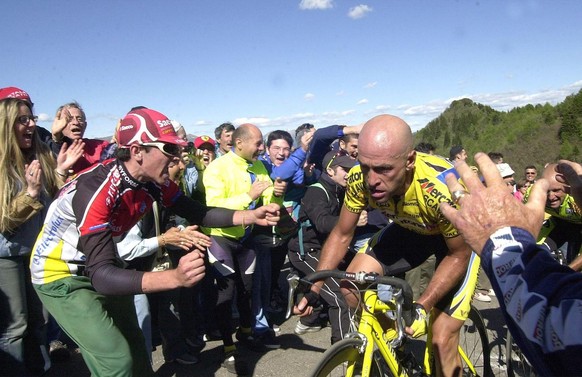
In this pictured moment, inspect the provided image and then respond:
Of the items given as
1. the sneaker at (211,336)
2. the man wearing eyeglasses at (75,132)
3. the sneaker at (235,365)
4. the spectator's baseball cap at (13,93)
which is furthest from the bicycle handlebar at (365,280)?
the spectator's baseball cap at (13,93)

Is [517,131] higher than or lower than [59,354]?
lower

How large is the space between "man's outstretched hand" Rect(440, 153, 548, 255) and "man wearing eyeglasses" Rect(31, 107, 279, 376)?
1769 millimetres

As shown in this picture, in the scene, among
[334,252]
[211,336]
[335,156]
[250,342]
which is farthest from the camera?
[211,336]

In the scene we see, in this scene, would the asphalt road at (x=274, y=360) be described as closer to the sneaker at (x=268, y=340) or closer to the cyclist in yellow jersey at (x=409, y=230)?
the sneaker at (x=268, y=340)

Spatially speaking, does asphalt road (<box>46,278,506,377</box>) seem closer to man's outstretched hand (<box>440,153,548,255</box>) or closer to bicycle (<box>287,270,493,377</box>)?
bicycle (<box>287,270,493,377</box>)

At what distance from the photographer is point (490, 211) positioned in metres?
1.37

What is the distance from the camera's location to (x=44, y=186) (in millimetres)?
3896

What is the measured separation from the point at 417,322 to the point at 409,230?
42.3 inches

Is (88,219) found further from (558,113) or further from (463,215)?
(558,113)

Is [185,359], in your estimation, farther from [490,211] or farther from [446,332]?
[490,211]

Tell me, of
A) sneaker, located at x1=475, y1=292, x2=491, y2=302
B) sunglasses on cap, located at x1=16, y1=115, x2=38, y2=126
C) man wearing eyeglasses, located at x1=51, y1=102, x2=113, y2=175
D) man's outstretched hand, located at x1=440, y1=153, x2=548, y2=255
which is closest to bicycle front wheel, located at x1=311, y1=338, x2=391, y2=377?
man's outstretched hand, located at x1=440, y1=153, x2=548, y2=255

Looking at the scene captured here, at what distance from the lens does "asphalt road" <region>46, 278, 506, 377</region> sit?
4.56 metres

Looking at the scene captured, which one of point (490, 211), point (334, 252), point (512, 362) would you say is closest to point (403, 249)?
point (334, 252)

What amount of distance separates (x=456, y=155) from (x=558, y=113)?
56.7 feet
